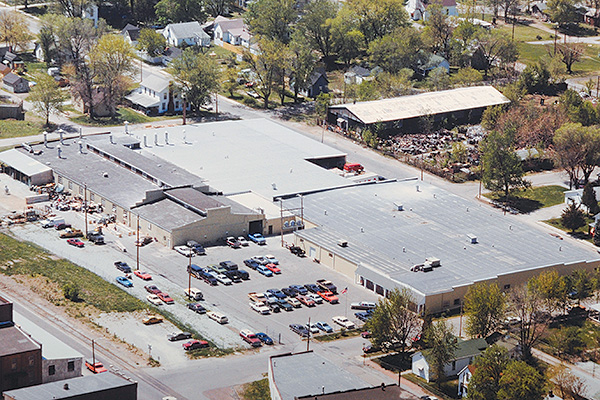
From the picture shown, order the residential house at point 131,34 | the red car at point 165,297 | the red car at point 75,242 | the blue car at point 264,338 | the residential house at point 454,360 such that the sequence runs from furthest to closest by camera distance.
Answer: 1. the residential house at point 131,34
2. the red car at point 75,242
3. the red car at point 165,297
4. the blue car at point 264,338
5. the residential house at point 454,360

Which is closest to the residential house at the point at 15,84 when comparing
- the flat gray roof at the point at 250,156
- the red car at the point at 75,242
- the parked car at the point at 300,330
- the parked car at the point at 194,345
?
the flat gray roof at the point at 250,156

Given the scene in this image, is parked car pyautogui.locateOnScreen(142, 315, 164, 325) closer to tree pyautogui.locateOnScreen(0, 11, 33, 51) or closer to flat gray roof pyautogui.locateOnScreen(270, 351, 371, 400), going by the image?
flat gray roof pyautogui.locateOnScreen(270, 351, 371, 400)

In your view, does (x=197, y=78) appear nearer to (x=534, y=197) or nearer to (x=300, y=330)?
(x=534, y=197)

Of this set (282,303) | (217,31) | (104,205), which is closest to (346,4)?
(217,31)

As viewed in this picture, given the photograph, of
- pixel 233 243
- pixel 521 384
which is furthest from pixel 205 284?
pixel 521 384

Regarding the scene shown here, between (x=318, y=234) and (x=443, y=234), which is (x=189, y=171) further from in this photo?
(x=443, y=234)

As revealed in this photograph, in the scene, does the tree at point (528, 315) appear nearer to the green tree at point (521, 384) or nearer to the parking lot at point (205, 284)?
the green tree at point (521, 384)
